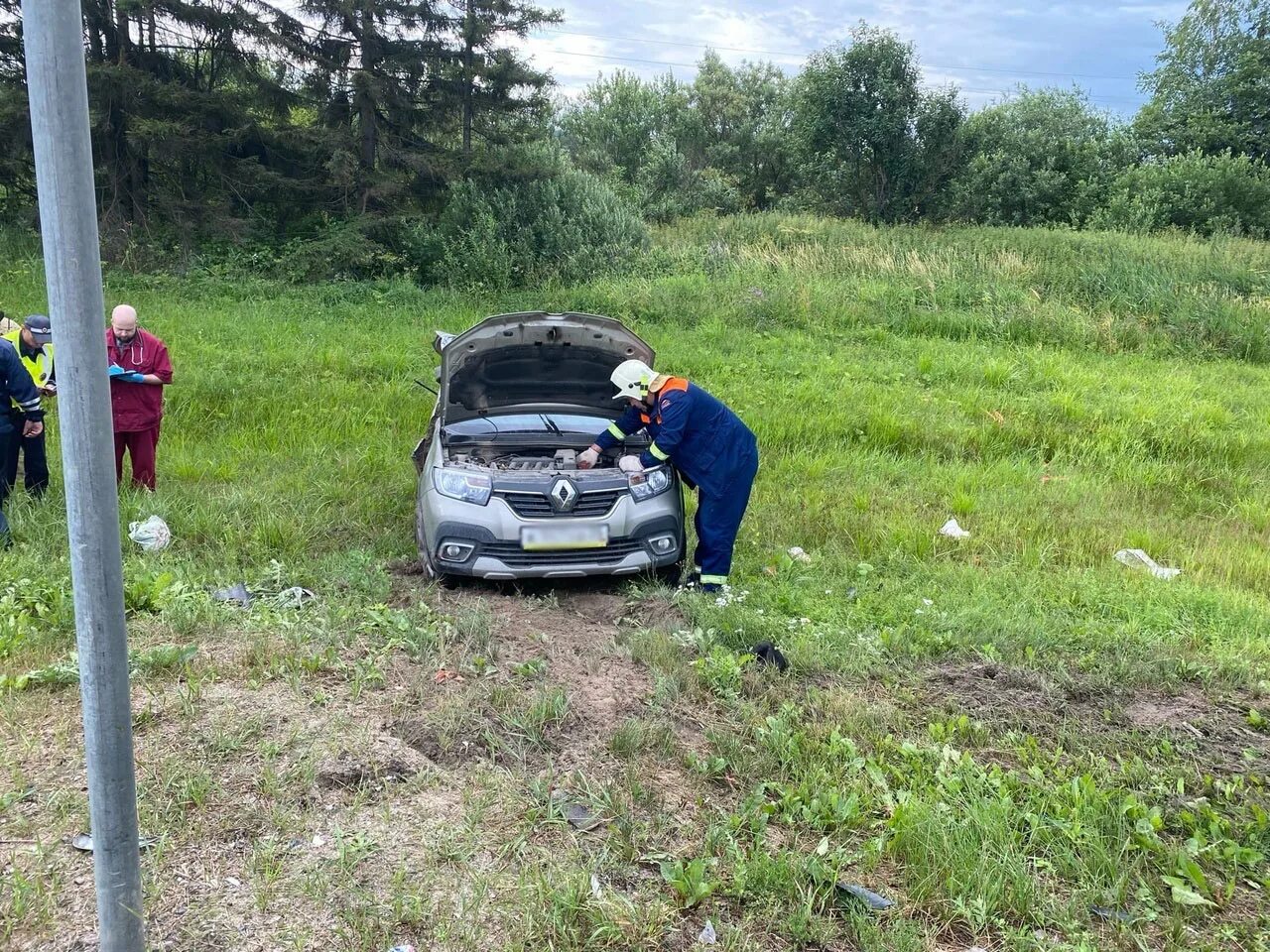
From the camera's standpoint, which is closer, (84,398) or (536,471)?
(84,398)

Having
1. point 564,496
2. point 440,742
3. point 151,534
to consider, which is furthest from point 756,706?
point 151,534

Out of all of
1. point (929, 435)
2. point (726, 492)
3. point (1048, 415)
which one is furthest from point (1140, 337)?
point (726, 492)

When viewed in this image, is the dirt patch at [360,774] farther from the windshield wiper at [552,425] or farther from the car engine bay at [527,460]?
the windshield wiper at [552,425]

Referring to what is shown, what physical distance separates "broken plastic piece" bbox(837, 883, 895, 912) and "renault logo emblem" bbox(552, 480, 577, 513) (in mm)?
2953

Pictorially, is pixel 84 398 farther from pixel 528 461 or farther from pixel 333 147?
pixel 333 147

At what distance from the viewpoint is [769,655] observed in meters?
4.63

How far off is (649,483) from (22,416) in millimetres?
4682

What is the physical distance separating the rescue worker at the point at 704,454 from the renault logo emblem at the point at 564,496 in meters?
0.48

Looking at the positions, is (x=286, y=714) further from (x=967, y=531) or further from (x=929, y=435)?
(x=929, y=435)

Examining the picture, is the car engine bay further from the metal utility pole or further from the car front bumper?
the metal utility pole

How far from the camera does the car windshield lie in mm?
6375

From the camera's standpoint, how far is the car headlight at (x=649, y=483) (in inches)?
225

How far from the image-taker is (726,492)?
6.05 metres

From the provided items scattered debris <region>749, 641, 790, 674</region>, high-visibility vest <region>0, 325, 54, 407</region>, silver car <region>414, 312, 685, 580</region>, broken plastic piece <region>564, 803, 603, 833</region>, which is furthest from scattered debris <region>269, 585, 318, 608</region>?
high-visibility vest <region>0, 325, 54, 407</region>
